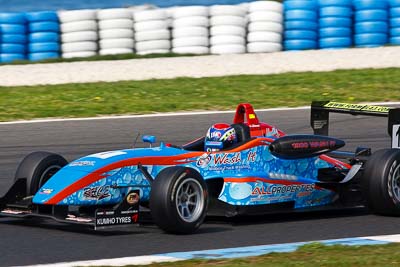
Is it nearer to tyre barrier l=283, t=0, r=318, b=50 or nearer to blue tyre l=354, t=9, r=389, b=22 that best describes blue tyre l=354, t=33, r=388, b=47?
blue tyre l=354, t=9, r=389, b=22

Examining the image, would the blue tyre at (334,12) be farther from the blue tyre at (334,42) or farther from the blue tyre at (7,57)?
the blue tyre at (7,57)

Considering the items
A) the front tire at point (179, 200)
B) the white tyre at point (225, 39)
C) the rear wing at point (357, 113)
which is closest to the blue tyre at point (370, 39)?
the white tyre at point (225, 39)

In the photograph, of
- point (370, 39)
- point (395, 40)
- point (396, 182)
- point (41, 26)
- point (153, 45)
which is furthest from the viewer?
point (395, 40)

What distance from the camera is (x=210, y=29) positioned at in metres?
19.2

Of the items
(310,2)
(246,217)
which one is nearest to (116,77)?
(310,2)

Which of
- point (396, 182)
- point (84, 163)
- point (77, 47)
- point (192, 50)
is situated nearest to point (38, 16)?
point (77, 47)

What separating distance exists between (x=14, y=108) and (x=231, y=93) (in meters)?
3.57

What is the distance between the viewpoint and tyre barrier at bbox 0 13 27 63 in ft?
60.2

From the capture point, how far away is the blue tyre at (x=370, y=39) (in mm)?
19359

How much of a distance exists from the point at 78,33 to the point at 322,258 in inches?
532

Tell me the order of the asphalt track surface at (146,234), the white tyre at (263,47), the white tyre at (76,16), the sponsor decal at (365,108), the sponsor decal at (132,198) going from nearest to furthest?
the asphalt track surface at (146,234)
the sponsor decal at (132,198)
the sponsor decal at (365,108)
the white tyre at (76,16)
the white tyre at (263,47)

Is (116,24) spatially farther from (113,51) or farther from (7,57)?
(7,57)

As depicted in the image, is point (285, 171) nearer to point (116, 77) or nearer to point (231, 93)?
point (231, 93)

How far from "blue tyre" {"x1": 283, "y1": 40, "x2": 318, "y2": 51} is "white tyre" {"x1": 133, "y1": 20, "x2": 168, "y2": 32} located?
2559 mm
